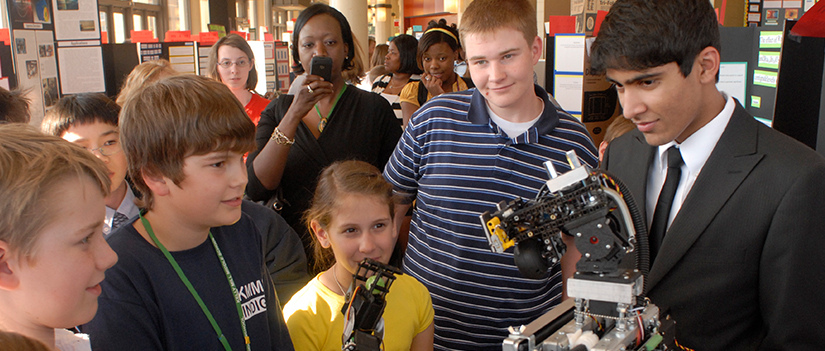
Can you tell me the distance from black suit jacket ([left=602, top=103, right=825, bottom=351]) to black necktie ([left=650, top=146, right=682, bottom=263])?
0.22ft

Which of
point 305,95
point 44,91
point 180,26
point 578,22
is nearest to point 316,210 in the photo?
point 305,95

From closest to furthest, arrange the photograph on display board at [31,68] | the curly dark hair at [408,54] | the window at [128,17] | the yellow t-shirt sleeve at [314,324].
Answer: the yellow t-shirt sleeve at [314,324]
the photograph on display board at [31,68]
the curly dark hair at [408,54]
the window at [128,17]

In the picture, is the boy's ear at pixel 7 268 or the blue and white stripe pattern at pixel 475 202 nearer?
the boy's ear at pixel 7 268

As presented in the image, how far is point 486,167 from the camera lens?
1.78 metres

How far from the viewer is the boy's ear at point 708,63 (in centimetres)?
140

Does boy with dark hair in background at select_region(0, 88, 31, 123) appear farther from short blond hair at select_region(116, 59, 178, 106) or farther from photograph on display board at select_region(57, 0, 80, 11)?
photograph on display board at select_region(57, 0, 80, 11)

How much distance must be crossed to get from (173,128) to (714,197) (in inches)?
51.6

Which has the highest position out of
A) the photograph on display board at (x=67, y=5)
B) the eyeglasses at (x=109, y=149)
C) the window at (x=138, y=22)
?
the window at (x=138, y=22)

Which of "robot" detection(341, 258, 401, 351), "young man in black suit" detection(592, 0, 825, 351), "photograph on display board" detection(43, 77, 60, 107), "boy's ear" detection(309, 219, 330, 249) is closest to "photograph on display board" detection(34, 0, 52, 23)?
"photograph on display board" detection(43, 77, 60, 107)

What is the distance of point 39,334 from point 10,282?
0.44ft

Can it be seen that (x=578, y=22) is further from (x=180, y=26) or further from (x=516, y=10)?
(x=180, y=26)

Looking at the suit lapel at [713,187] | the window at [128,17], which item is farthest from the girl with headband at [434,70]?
the window at [128,17]

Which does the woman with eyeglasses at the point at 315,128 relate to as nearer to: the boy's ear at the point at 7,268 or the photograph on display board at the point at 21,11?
the boy's ear at the point at 7,268

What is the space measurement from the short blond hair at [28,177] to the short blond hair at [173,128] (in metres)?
0.24
